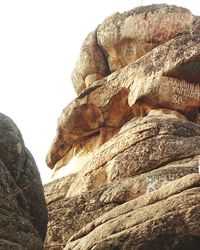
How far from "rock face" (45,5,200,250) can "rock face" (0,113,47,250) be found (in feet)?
2.61

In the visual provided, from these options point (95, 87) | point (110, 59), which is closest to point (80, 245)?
point (95, 87)

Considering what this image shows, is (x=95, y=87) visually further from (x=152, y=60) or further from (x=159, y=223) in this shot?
(x=159, y=223)

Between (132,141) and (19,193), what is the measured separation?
352 inches

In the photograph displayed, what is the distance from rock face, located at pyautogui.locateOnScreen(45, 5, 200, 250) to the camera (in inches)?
343

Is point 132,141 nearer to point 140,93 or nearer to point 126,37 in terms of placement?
point 140,93

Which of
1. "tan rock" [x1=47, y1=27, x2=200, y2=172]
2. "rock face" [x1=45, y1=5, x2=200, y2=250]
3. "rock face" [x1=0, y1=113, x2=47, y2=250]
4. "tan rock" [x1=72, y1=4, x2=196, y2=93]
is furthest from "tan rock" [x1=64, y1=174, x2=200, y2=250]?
"tan rock" [x1=72, y1=4, x2=196, y2=93]

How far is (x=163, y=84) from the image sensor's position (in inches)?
899

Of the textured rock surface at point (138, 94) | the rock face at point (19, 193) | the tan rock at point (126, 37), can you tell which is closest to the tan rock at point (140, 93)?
the textured rock surface at point (138, 94)

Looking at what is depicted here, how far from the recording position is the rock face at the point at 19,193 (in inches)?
321

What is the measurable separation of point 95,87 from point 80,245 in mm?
16463

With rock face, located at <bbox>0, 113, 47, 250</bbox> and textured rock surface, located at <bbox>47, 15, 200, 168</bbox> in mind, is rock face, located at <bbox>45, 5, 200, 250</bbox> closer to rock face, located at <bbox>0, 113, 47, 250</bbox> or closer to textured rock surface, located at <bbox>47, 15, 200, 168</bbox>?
textured rock surface, located at <bbox>47, 15, 200, 168</bbox>

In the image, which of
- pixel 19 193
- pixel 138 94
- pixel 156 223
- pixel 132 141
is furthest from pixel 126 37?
pixel 156 223

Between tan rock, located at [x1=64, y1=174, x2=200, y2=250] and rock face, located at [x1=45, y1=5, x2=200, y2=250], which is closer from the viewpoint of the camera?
tan rock, located at [x1=64, y1=174, x2=200, y2=250]

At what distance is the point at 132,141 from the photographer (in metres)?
17.4
